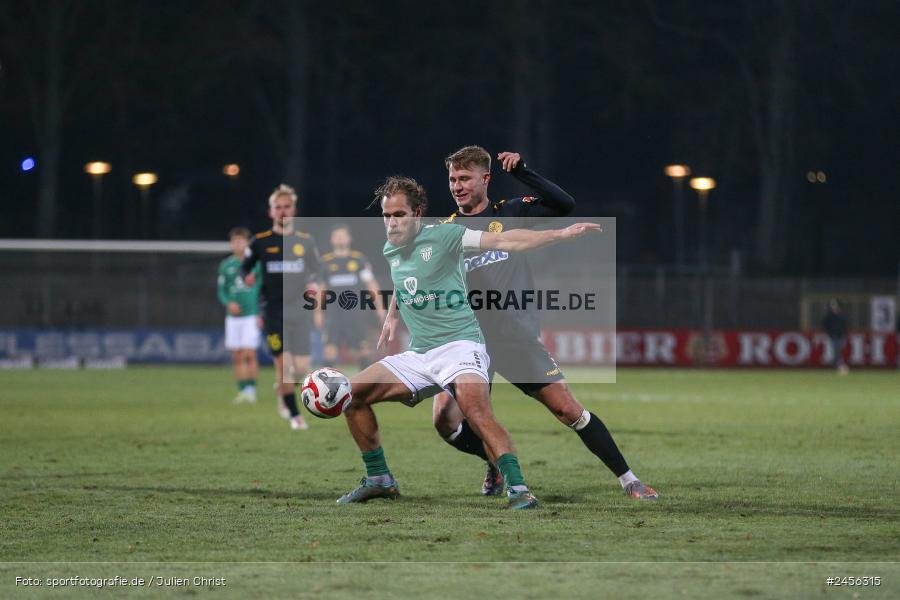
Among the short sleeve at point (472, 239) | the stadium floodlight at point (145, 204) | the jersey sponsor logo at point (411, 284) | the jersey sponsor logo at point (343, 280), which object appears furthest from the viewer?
the stadium floodlight at point (145, 204)

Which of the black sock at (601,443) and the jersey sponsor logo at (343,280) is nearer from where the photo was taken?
the black sock at (601,443)

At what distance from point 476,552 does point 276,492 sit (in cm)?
299

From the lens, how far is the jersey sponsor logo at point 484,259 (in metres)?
9.32

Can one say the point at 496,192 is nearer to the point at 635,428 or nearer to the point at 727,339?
the point at 727,339

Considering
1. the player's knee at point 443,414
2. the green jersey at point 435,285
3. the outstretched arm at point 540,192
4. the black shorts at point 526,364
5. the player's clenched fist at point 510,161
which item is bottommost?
the player's knee at point 443,414

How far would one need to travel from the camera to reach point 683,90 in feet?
157

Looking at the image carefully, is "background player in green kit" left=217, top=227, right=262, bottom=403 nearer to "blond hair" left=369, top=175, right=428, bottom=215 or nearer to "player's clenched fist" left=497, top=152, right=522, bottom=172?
"blond hair" left=369, top=175, right=428, bottom=215

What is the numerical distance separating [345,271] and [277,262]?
13.4ft

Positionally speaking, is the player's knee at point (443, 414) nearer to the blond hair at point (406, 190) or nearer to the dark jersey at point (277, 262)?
the blond hair at point (406, 190)

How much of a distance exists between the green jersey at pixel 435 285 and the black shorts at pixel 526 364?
39cm

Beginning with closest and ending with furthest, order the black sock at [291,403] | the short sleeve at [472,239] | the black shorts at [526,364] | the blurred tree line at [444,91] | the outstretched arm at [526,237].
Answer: the outstretched arm at [526,237] < the short sleeve at [472,239] < the black shorts at [526,364] < the black sock at [291,403] < the blurred tree line at [444,91]

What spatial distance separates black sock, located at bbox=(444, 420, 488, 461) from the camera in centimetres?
983

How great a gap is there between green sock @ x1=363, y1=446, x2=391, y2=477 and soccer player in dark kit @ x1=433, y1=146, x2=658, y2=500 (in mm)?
752

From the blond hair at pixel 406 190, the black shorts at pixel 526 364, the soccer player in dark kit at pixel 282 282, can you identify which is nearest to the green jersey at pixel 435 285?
the blond hair at pixel 406 190
